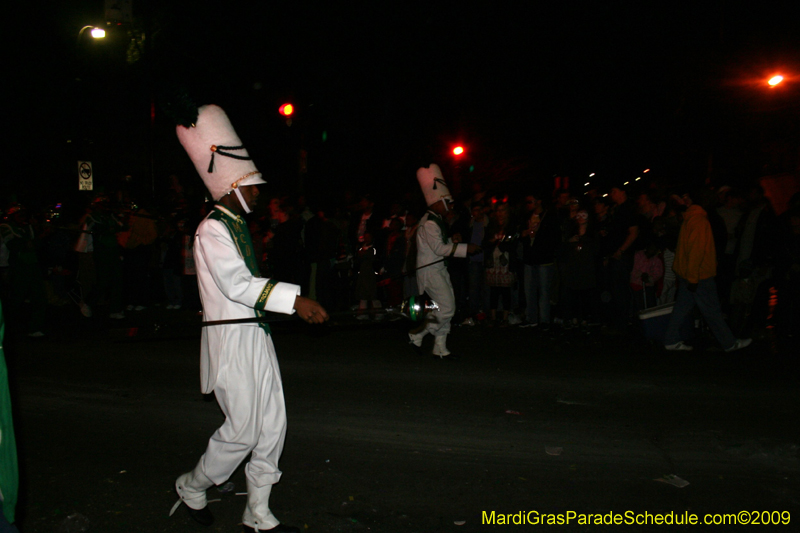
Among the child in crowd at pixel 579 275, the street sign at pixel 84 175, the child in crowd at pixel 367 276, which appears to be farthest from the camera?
the street sign at pixel 84 175

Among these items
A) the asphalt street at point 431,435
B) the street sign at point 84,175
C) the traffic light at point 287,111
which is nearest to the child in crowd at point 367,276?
the traffic light at point 287,111

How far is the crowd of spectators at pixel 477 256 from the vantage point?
883cm

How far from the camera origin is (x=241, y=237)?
12.0 feet

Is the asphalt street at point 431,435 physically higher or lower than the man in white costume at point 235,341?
lower

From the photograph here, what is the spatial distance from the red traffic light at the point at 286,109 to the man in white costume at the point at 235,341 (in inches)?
322

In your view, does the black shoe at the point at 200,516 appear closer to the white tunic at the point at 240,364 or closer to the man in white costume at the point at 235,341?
the man in white costume at the point at 235,341

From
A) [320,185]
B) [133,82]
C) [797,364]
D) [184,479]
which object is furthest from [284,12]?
[184,479]

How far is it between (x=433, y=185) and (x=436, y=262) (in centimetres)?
102

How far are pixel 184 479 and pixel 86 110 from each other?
24012 mm

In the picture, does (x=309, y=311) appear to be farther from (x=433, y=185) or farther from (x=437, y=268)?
(x=433, y=185)

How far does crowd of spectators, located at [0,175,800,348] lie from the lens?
8828mm

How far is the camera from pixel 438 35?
862 inches

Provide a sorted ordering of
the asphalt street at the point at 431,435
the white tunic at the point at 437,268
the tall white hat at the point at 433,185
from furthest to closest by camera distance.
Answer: the tall white hat at the point at 433,185 → the white tunic at the point at 437,268 → the asphalt street at the point at 431,435

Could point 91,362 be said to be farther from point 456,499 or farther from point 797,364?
point 797,364
